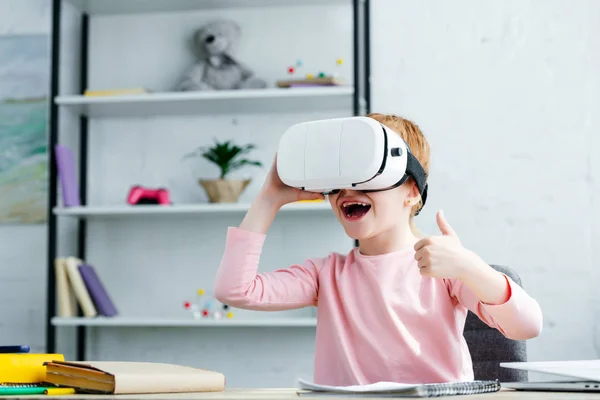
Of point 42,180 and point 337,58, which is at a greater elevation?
point 337,58

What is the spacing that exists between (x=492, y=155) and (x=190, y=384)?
1.91 metres

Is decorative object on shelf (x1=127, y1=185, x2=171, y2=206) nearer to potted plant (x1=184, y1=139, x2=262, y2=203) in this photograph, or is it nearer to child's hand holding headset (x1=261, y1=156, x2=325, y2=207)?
potted plant (x1=184, y1=139, x2=262, y2=203)

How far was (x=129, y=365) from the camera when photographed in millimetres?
1025

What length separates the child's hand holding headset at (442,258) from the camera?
3.31 ft

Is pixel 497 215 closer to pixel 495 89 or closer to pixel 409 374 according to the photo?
Result: pixel 495 89

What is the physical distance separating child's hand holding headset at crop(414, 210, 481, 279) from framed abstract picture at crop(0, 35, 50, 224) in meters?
2.04

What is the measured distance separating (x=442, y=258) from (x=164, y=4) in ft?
6.52

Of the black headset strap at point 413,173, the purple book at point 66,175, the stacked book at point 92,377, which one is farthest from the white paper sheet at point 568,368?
the purple book at point 66,175

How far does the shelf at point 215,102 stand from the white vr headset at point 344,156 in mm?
1366

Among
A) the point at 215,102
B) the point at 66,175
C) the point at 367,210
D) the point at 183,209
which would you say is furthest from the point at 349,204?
the point at 66,175

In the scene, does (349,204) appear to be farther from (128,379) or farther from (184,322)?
(184,322)

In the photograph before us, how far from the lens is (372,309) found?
1248 mm

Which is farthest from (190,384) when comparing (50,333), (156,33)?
(156,33)

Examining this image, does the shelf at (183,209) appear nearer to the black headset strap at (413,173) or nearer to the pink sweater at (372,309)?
the pink sweater at (372,309)
